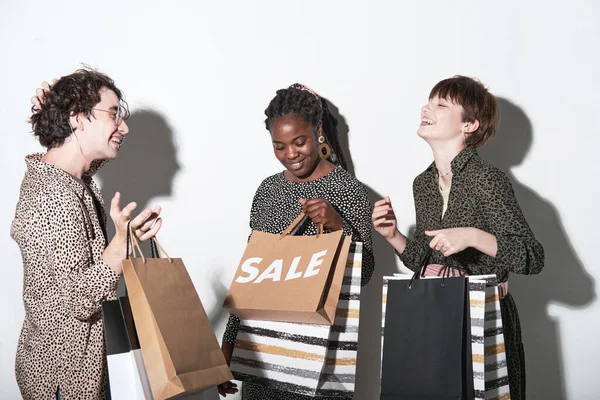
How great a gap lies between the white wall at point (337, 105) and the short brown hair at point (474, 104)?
0.72m

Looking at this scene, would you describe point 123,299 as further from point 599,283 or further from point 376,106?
point 599,283

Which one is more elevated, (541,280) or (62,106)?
(62,106)

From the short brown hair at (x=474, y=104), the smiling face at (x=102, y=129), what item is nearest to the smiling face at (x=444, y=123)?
the short brown hair at (x=474, y=104)

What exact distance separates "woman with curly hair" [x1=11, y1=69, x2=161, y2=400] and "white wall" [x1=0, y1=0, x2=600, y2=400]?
941 mm

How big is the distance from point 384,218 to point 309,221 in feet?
0.92

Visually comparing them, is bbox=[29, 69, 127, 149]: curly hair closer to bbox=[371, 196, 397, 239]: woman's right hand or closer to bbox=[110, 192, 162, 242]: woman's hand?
bbox=[110, 192, 162, 242]: woman's hand

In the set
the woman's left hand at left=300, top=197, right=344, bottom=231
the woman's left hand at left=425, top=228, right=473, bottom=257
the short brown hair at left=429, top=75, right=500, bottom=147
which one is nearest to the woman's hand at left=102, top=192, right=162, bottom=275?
the woman's left hand at left=300, top=197, right=344, bottom=231

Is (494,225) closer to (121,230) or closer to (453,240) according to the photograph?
(453,240)

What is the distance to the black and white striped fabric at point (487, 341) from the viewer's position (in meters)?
1.82

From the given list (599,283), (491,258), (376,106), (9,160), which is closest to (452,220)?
(491,258)

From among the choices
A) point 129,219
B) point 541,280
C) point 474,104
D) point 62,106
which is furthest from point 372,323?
point 62,106

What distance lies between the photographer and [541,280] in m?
2.97

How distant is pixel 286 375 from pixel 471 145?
104 cm

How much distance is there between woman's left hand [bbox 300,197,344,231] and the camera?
2.13 metres
